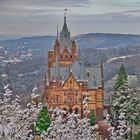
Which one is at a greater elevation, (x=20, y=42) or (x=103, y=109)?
(x=20, y=42)

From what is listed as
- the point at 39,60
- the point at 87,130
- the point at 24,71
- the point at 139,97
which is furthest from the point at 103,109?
the point at 39,60

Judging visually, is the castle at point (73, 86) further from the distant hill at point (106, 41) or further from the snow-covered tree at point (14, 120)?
the distant hill at point (106, 41)

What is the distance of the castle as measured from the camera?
1464 inches

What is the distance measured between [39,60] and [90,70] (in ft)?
141

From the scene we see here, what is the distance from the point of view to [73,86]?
3734 centimetres

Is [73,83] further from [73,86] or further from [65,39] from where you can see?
[65,39]

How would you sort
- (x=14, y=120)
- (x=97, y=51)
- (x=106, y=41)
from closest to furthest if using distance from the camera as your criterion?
(x=14, y=120) → (x=97, y=51) → (x=106, y=41)

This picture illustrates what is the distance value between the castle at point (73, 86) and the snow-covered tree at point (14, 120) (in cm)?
2504

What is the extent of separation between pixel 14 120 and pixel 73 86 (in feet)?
88.7

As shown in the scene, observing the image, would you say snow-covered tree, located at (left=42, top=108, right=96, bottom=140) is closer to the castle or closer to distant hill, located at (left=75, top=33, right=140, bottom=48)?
the castle

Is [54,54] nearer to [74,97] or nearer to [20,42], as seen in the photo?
[74,97]

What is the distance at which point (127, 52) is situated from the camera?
440 feet

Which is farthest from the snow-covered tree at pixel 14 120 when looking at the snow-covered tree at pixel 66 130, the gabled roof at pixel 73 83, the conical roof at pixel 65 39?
the conical roof at pixel 65 39

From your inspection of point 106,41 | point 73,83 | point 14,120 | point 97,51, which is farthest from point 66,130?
point 106,41
